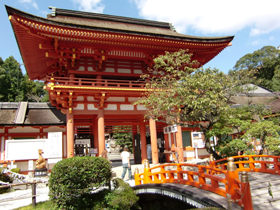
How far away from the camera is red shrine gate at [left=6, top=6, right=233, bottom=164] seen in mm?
11412

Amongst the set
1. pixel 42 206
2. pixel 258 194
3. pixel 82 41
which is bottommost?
pixel 42 206

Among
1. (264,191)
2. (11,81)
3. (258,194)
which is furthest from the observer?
(11,81)

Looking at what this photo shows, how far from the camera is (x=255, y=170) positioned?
7949mm

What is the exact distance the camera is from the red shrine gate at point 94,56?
37.4ft

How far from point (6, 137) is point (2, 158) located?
51.5 inches

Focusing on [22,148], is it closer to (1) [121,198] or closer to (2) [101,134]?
(2) [101,134]

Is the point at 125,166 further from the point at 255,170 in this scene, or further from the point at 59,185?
the point at 255,170

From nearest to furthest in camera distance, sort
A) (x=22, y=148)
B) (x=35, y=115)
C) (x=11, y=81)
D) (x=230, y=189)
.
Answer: (x=230, y=189) → (x=22, y=148) → (x=35, y=115) → (x=11, y=81)

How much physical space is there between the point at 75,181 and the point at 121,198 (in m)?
1.72

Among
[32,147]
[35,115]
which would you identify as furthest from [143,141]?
[35,115]

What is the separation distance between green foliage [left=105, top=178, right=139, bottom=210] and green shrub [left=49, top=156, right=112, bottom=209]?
1.86 ft

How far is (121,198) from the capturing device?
756cm

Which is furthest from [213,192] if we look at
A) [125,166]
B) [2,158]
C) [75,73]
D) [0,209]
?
[2,158]

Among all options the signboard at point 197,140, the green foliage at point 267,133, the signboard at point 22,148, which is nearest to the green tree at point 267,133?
the green foliage at point 267,133
